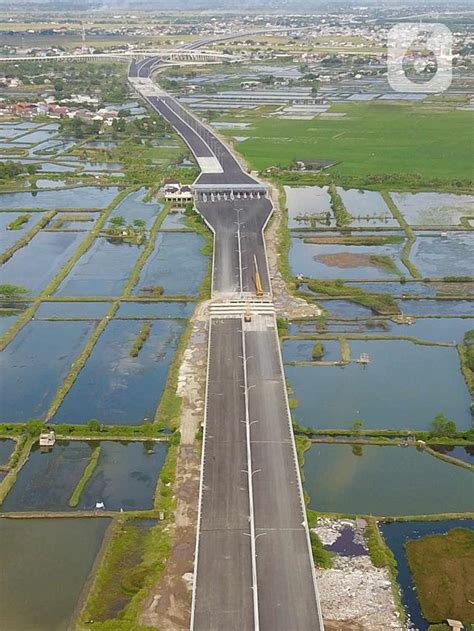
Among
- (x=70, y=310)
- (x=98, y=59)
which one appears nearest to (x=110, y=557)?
(x=70, y=310)

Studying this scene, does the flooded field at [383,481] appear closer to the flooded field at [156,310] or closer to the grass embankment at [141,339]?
the grass embankment at [141,339]

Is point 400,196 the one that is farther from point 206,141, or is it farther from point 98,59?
point 98,59

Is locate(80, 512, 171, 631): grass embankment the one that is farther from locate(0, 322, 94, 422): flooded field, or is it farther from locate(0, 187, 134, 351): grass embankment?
locate(0, 187, 134, 351): grass embankment

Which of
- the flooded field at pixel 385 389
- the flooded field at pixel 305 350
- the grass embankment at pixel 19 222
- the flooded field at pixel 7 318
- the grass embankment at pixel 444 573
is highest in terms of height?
the grass embankment at pixel 19 222

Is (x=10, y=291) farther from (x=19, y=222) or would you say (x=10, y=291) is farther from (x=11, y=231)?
(x=19, y=222)

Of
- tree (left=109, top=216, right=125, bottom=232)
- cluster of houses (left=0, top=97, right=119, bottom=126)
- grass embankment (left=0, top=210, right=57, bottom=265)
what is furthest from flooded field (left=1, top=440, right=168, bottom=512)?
cluster of houses (left=0, top=97, right=119, bottom=126)

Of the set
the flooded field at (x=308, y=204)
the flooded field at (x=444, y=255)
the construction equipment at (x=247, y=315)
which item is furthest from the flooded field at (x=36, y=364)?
the flooded field at (x=444, y=255)
